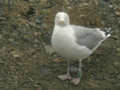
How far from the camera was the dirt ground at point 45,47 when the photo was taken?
14.3 feet

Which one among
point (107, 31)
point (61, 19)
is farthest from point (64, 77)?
point (107, 31)

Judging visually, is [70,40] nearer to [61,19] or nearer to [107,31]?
[61,19]

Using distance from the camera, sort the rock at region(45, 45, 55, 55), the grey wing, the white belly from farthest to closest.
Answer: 1. the rock at region(45, 45, 55, 55)
2. the grey wing
3. the white belly

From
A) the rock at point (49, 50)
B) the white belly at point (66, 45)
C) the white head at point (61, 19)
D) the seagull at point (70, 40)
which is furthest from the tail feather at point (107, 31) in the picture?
the white head at point (61, 19)

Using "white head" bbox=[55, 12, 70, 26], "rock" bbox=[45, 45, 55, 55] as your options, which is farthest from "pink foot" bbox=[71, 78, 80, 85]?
"white head" bbox=[55, 12, 70, 26]

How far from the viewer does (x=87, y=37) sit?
4.31 metres

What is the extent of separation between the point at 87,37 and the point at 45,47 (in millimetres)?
975

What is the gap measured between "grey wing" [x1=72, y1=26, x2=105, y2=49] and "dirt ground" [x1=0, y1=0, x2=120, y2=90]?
1.57ft

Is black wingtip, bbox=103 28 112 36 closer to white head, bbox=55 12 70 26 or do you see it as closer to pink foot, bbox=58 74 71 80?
pink foot, bbox=58 74 71 80

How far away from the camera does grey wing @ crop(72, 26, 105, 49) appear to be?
4137 millimetres

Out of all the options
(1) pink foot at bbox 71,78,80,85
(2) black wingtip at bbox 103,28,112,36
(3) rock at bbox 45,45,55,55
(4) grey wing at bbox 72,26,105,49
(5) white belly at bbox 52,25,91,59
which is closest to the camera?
(5) white belly at bbox 52,25,91,59

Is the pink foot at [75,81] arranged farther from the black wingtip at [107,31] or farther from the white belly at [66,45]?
the black wingtip at [107,31]

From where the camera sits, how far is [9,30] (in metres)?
5.30

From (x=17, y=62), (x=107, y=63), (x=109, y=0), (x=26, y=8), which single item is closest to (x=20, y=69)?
(x=17, y=62)
